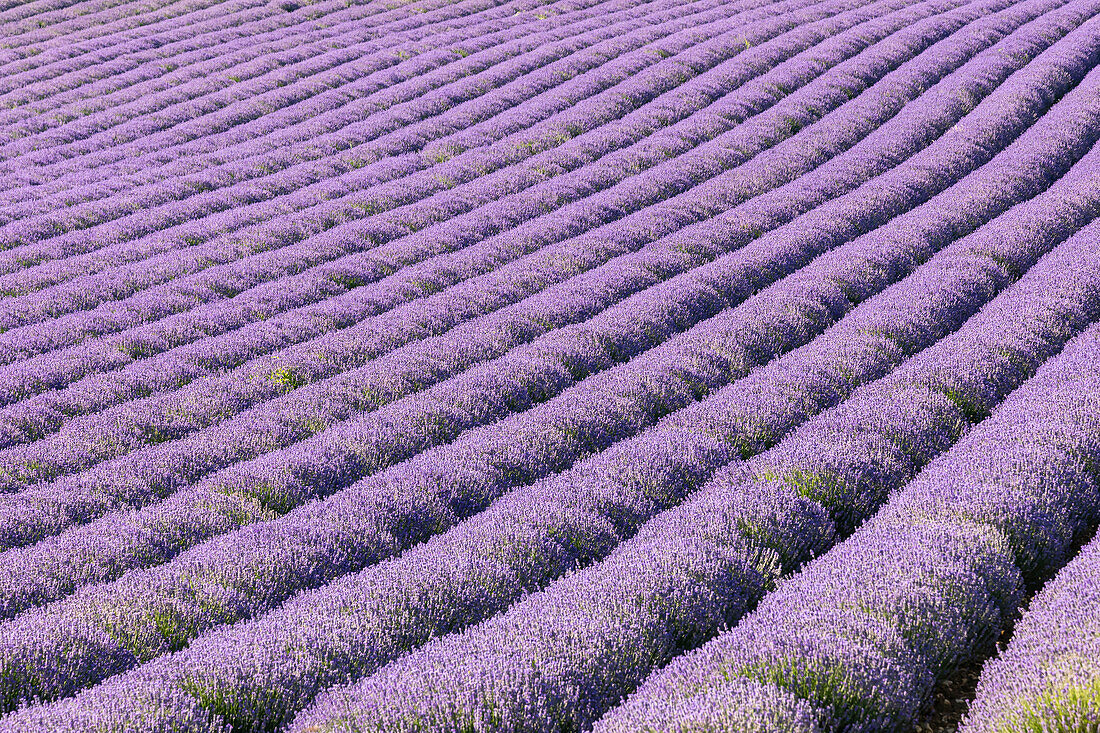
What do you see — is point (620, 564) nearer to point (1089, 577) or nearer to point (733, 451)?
point (733, 451)

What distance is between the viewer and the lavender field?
12.3 feet

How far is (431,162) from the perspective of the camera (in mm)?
13234

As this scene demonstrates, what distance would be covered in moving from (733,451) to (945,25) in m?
16.3

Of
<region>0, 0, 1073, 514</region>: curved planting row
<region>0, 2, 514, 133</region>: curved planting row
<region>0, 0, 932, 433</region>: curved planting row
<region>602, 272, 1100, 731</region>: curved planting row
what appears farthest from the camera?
<region>0, 2, 514, 133</region>: curved planting row

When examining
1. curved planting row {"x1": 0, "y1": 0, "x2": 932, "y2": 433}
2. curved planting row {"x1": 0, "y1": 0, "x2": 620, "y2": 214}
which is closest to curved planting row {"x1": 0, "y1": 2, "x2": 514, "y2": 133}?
curved planting row {"x1": 0, "y1": 0, "x2": 620, "y2": 214}

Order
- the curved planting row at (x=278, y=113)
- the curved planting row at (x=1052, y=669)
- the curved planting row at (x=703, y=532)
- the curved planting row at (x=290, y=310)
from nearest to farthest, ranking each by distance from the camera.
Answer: the curved planting row at (x=1052, y=669) < the curved planting row at (x=703, y=532) < the curved planting row at (x=290, y=310) < the curved planting row at (x=278, y=113)

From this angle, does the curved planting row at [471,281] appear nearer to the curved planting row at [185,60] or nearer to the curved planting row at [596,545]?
the curved planting row at [596,545]

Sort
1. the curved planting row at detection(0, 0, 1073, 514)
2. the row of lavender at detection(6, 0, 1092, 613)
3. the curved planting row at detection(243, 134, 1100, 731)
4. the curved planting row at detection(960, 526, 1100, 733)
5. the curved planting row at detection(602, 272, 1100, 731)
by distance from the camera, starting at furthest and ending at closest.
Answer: the curved planting row at detection(0, 0, 1073, 514), the row of lavender at detection(6, 0, 1092, 613), the curved planting row at detection(243, 134, 1100, 731), the curved planting row at detection(602, 272, 1100, 731), the curved planting row at detection(960, 526, 1100, 733)

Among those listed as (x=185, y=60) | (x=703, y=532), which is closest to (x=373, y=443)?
(x=703, y=532)

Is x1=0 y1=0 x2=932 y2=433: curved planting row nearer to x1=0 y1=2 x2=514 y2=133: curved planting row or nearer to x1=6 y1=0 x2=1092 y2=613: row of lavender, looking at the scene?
x1=6 y1=0 x2=1092 y2=613: row of lavender

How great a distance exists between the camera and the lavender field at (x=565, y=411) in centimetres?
375

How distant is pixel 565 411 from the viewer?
6.39 m

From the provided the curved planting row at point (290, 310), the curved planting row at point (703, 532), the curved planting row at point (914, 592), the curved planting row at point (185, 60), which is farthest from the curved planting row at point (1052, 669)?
the curved planting row at point (185, 60)

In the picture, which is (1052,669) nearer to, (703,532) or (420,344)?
(703,532)
